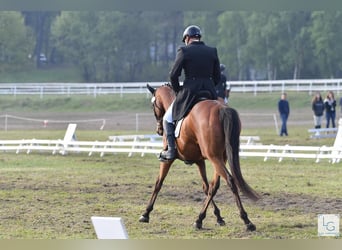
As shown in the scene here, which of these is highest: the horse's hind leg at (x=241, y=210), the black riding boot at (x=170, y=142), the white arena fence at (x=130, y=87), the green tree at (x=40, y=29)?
the black riding boot at (x=170, y=142)

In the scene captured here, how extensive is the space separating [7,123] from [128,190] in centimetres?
2600

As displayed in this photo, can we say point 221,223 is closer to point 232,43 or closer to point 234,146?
point 234,146

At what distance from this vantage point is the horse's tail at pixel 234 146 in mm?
11336

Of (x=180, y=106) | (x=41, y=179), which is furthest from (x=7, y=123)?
(x=180, y=106)

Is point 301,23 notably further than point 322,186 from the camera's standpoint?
Yes

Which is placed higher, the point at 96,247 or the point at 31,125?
the point at 96,247

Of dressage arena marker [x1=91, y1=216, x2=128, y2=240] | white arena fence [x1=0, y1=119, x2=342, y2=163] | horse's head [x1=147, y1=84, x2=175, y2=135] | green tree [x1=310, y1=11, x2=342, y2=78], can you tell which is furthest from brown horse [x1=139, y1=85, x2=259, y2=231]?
green tree [x1=310, y1=11, x2=342, y2=78]

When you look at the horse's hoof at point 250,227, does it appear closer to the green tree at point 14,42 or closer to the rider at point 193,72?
the rider at point 193,72

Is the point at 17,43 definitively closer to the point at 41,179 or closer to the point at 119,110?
the point at 119,110

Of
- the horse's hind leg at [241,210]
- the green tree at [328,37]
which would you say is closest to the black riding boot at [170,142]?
the horse's hind leg at [241,210]

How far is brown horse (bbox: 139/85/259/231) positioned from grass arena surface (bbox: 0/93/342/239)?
1.32ft

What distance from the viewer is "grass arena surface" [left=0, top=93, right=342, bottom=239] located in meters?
11.7

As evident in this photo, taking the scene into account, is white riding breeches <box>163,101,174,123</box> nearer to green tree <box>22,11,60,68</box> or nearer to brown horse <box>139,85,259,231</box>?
brown horse <box>139,85,259,231</box>

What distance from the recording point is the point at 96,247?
9.91m
